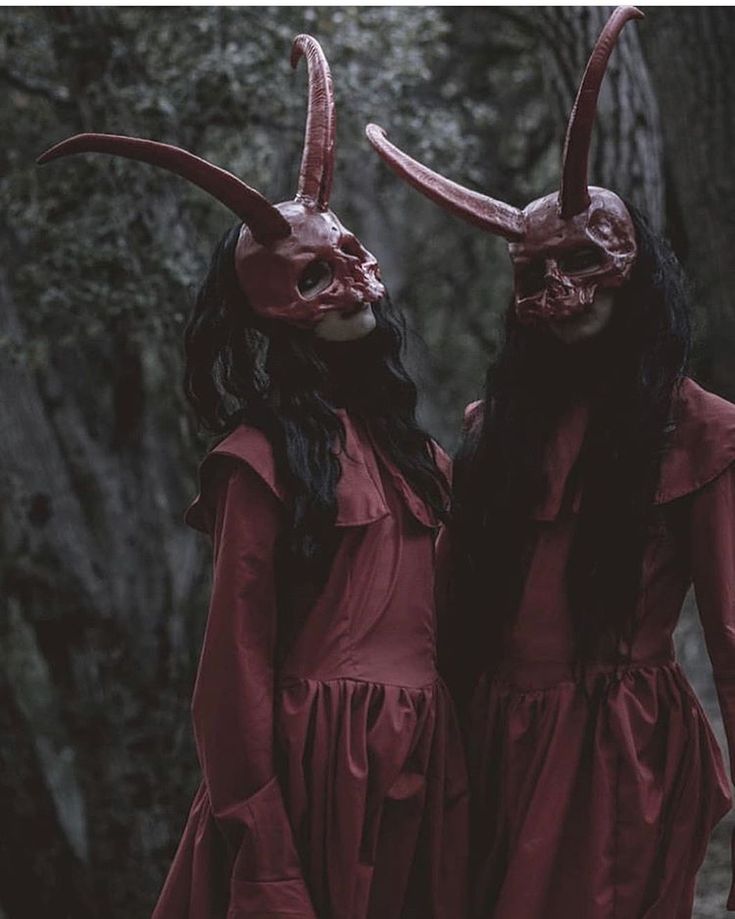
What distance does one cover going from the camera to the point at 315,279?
3.26m

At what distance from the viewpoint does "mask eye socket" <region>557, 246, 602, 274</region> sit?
127 inches

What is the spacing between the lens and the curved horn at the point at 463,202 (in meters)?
3.32

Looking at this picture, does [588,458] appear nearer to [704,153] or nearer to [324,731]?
[324,731]

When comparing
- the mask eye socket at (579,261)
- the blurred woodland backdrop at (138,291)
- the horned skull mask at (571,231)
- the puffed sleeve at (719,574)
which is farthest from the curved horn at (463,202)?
the blurred woodland backdrop at (138,291)

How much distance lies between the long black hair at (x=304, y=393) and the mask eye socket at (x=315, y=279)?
87mm

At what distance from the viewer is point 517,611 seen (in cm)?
335

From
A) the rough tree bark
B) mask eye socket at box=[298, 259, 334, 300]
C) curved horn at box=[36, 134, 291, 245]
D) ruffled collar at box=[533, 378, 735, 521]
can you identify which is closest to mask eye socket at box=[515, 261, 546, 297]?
ruffled collar at box=[533, 378, 735, 521]

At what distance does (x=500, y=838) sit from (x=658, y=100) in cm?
296

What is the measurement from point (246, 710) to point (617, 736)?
2.62ft

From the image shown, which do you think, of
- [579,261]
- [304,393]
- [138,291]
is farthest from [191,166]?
[138,291]

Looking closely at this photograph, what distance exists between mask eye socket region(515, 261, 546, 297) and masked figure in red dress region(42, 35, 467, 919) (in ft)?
1.04

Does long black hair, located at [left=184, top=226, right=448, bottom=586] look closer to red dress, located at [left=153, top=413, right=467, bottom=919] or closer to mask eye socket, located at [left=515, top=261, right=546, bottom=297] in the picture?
red dress, located at [left=153, top=413, right=467, bottom=919]

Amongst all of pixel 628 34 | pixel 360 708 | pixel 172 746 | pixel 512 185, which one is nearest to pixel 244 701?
pixel 360 708

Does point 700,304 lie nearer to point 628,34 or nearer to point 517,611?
point 628,34
